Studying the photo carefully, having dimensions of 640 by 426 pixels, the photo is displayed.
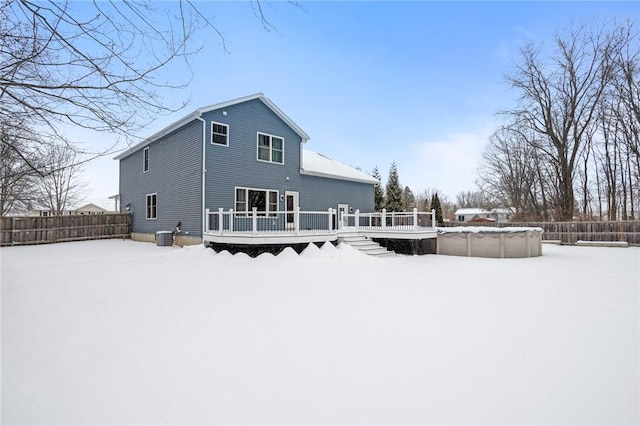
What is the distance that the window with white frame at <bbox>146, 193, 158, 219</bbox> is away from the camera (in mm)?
14172

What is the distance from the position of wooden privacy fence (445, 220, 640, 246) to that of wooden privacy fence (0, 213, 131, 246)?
2405 cm

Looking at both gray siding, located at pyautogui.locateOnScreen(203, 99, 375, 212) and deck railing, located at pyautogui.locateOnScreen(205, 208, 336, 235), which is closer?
deck railing, located at pyautogui.locateOnScreen(205, 208, 336, 235)

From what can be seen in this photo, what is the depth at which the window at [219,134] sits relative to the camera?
38.0 feet

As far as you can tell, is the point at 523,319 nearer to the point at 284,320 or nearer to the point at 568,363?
the point at 568,363

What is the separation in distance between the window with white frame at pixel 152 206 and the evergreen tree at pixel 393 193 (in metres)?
19.0

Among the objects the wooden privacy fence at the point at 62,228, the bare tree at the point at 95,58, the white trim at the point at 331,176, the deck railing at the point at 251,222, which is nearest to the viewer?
the bare tree at the point at 95,58

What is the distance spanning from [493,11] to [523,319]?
9796mm

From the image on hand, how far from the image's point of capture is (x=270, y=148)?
1327cm

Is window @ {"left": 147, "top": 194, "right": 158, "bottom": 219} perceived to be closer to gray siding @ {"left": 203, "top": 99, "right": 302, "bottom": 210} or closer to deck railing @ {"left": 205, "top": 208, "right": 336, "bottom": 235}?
gray siding @ {"left": 203, "top": 99, "right": 302, "bottom": 210}

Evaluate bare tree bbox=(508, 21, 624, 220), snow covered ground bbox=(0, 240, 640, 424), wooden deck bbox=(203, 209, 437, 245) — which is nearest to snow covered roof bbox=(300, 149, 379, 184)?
wooden deck bbox=(203, 209, 437, 245)

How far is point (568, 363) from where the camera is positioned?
3010 mm

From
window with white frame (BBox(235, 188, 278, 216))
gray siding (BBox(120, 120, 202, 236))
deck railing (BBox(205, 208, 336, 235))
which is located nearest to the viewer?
deck railing (BBox(205, 208, 336, 235))

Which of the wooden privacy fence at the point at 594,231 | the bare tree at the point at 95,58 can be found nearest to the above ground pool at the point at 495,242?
the wooden privacy fence at the point at 594,231

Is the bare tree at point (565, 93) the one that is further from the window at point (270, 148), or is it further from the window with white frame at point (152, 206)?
the window with white frame at point (152, 206)
